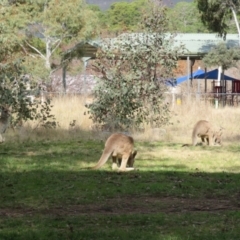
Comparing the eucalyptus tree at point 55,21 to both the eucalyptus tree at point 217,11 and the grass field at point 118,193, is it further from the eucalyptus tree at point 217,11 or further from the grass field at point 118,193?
the grass field at point 118,193

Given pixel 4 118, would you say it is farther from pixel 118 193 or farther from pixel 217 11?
pixel 217 11

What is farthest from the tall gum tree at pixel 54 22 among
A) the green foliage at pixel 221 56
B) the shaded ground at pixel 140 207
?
the shaded ground at pixel 140 207

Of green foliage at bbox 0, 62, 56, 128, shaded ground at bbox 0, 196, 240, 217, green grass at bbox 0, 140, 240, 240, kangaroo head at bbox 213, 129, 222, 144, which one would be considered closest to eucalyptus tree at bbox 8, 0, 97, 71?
green foliage at bbox 0, 62, 56, 128

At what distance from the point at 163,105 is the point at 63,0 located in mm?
19997

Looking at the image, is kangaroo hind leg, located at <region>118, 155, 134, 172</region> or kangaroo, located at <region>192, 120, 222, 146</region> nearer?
kangaroo hind leg, located at <region>118, 155, 134, 172</region>

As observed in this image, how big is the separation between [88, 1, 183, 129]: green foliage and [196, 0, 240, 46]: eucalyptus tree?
42.8 ft

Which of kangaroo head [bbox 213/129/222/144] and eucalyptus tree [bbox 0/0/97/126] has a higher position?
eucalyptus tree [bbox 0/0/97/126]

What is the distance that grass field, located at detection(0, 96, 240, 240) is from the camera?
765cm

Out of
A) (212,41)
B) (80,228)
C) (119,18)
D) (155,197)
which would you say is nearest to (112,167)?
(155,197)

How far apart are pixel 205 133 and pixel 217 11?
60.2ft

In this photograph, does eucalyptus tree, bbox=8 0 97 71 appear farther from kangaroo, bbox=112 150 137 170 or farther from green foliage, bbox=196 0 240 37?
kangaroo, bbox=112 150 137 170

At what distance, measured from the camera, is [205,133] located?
1806cm

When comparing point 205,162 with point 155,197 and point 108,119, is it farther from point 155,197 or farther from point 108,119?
point 108,119

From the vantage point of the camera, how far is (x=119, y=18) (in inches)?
3723
